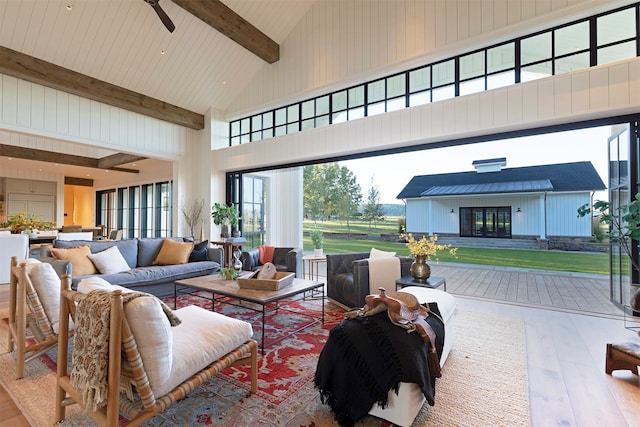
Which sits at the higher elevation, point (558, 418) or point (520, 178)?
point (520, 178)

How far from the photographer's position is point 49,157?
8.67 m

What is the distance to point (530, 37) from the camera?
165 inches

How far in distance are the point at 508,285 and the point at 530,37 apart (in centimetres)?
392

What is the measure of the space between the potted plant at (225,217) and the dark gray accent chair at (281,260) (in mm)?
2084

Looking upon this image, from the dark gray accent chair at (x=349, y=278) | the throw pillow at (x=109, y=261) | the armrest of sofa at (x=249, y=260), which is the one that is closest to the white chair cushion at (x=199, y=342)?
the dark gray accent chair at (x=349, y=278)

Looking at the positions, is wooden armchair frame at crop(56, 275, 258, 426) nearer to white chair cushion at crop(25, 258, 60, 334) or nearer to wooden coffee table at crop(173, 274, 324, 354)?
white chair cushion at crop(25, 258, 60, 334)

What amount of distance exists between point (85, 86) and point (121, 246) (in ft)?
11.0

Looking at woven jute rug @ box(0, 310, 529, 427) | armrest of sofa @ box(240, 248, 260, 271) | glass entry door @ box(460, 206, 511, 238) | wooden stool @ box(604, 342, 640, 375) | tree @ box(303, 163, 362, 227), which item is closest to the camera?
woven jute rug @ box(0, 310, 529, 427)

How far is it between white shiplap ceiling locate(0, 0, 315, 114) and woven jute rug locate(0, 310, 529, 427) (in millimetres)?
4955

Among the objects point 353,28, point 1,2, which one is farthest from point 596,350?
point 1,2

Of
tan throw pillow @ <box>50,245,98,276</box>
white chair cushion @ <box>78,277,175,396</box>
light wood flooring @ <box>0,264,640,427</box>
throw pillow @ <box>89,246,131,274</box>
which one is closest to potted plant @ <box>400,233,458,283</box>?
light wood flooring @ <box>0,264,640,427</box>

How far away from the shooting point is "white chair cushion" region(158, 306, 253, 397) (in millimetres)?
1632

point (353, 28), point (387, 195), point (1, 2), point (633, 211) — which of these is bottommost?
point (633, 211)

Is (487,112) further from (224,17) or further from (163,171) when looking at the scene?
(163,171)
